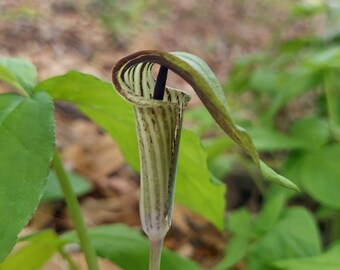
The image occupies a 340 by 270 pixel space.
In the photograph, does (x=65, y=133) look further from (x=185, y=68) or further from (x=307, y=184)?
(x=185, y=68)

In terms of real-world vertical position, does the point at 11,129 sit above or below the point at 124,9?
above

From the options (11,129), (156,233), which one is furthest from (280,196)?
(11,129)

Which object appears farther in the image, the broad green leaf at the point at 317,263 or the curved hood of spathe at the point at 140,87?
the broad green leaf at the point at 317,263

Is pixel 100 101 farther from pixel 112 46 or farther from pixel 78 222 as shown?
pixel 112 46

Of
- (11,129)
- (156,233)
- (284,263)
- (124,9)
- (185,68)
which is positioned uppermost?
(185,68)

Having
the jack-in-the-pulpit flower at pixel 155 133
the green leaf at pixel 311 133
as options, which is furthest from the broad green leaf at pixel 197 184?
the green leaf at pixel 311 133

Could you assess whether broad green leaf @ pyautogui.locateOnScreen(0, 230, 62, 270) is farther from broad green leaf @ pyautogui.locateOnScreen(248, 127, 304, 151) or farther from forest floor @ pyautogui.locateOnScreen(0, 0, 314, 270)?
broad green leaf @ pyautogui.locateOnScreen(248, 127, 304, 151)

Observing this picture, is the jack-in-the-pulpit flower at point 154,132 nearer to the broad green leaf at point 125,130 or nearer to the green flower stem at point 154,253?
the green flower stem at point 154,253
